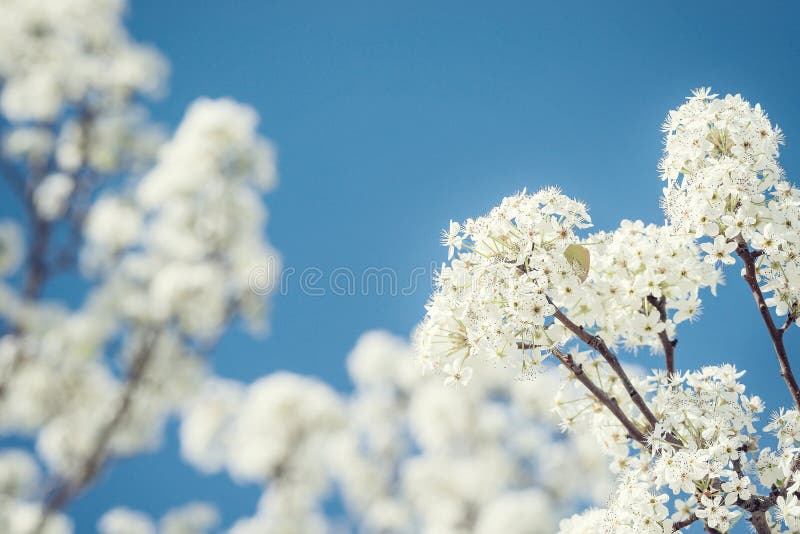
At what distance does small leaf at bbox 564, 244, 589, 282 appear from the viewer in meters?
1.40

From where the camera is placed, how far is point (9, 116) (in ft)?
18.4

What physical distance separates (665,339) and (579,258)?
33 centimetres

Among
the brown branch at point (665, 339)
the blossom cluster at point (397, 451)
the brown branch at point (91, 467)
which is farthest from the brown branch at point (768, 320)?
the blossom cluster at point (397, 451)

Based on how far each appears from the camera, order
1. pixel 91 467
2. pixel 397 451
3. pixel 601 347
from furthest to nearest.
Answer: pixel 397 451 < pixel 91 467 < pixel 601 347

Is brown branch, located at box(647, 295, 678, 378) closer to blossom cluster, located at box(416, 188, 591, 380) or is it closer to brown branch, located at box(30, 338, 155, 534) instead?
blossom cluster, located at box(416, 188, 591, 380)

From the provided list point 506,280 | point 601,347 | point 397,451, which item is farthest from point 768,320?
point 397,451

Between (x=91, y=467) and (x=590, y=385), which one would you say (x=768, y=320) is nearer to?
(x=590, y=385)

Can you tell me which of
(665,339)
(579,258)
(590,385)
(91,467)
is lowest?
(590,385)

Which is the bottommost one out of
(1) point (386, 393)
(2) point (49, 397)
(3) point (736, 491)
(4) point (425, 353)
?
(3) point (736, 491)

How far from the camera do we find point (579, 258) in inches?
55.6

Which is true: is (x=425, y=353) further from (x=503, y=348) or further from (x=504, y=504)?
(x=504, y=504)

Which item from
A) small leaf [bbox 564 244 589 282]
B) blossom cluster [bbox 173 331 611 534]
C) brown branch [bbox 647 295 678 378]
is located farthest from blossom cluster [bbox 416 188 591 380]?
blossom cluster [bbox 173 331 611 534]

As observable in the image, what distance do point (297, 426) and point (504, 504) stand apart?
9.07 ft

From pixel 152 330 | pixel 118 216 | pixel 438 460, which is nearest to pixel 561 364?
pixel 152 330
